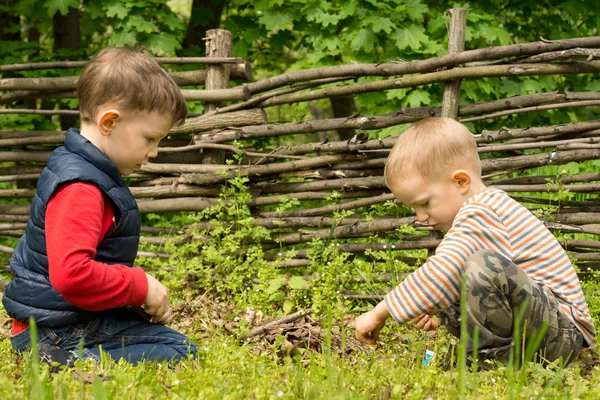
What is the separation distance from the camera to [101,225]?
2.44 m

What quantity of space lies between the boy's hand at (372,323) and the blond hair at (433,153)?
0.52m

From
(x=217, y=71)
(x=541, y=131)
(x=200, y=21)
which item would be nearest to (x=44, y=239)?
(x=217, y=71)

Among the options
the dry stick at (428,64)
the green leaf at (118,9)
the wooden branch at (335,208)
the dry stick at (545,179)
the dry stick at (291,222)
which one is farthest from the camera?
the green leaf at (118,9)

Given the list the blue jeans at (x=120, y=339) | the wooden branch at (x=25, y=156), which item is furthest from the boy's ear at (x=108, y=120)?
the wooden branch at (x=25, y=156)

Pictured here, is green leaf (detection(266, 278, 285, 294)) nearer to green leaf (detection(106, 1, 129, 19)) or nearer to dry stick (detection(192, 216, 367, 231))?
dry stick (detection(192, 216, 367, 231))

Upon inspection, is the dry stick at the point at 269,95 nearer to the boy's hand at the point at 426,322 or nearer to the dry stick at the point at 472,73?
the dry stick at the point at 472,73

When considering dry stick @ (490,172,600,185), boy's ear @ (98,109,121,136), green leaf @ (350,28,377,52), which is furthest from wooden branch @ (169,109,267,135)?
boy's ear @ (98,109,121,136)

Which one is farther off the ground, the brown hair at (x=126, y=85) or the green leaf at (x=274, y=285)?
the brown hair at (x=126, y=85)

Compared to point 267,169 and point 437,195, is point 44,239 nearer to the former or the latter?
point 437,195

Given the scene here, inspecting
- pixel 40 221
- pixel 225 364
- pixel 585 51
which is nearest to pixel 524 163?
pixel 585 51

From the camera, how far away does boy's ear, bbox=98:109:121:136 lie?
8.09ft

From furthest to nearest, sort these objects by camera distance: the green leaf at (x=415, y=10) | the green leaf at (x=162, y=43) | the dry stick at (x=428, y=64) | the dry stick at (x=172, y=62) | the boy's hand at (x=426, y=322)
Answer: the green leaf at (x=162, y=43) < the green leaf at (x=415, y=10) < the dry stick at (x=172, y=62) < the dry stick at (x=428, y=64) < the boy's hand at (x=426, y=322)

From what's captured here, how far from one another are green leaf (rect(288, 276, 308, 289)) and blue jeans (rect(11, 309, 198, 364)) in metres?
1.12

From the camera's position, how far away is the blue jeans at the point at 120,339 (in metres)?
2.54
